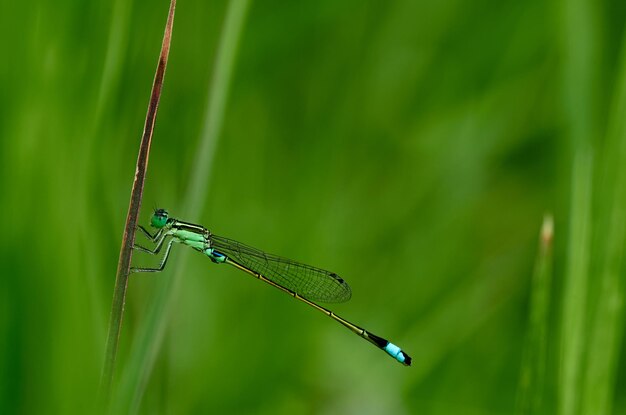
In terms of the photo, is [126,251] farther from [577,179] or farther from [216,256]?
[216,256]

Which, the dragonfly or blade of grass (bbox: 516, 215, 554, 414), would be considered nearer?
blade of grass (bbox: 516, 215, 554, 414)

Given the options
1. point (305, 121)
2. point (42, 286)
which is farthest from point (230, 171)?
point (42, 286)

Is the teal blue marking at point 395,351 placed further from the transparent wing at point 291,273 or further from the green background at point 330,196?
the transparent wing at point 291,273

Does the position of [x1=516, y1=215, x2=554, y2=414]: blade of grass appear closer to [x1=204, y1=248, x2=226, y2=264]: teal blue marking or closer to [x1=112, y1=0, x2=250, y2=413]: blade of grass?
[x1=112, y1=0, x2=250, y2=413]: blade of grass

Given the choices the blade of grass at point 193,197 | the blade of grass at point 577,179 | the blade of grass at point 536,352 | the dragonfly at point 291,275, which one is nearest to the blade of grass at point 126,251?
the blade of grass at point 193,197

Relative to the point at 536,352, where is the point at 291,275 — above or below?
below

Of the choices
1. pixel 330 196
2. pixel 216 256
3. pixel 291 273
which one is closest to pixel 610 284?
pixel 330 196

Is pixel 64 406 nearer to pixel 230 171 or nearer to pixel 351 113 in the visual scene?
pixel 230 171

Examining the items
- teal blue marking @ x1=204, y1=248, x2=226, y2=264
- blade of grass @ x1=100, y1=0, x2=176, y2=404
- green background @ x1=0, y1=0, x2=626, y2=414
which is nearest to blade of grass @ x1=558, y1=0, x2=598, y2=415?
green background @ x1=0, y1=0, x2=626, y2=414
